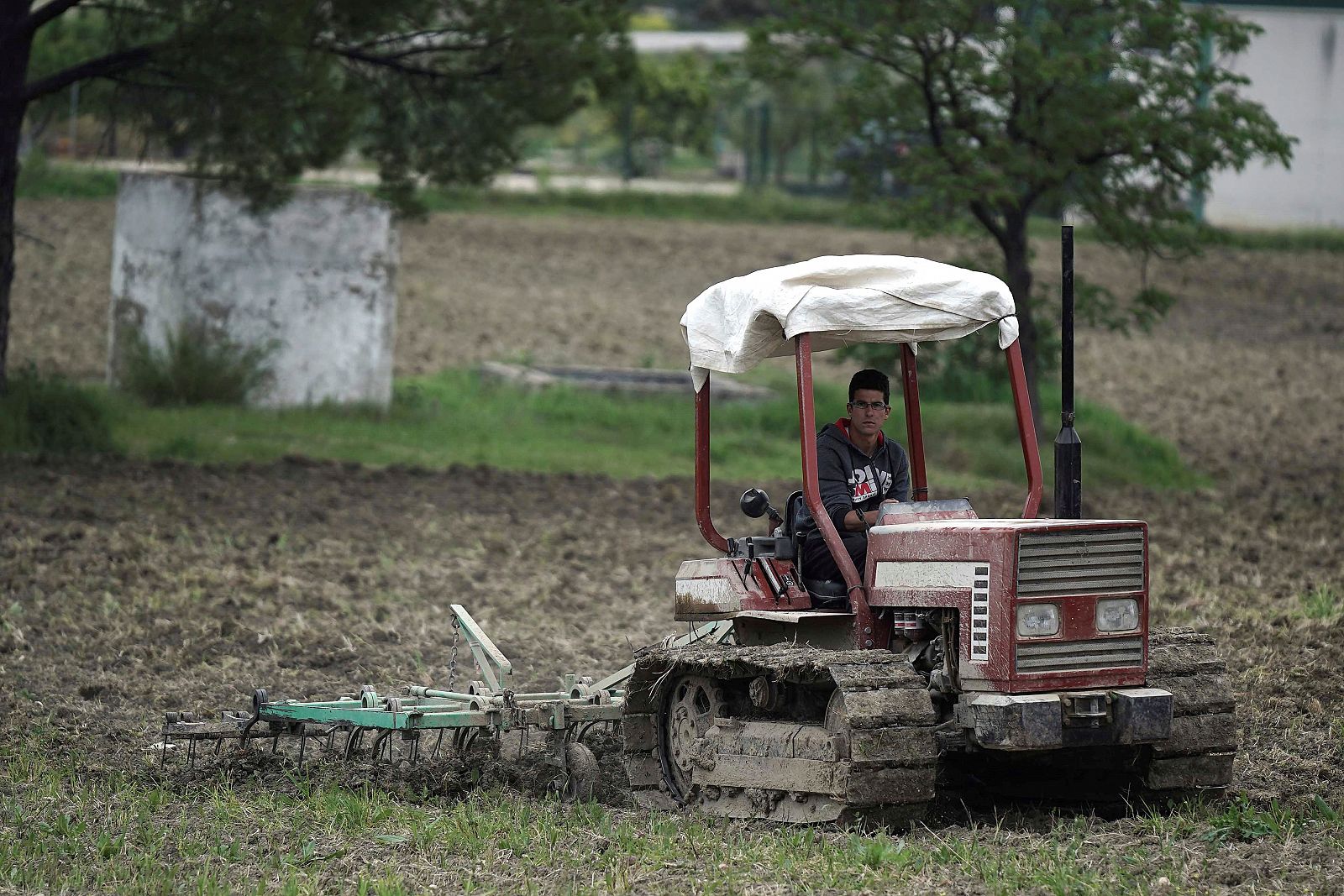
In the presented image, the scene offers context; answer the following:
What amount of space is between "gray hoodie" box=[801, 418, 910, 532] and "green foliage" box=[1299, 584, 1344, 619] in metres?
4.87

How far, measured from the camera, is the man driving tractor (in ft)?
26.9

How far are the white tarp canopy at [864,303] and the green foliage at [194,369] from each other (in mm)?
13312

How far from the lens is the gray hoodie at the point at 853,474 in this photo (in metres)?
8.23

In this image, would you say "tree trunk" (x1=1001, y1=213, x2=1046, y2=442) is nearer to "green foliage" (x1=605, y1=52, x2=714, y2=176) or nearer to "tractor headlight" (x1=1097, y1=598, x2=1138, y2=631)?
"tractor headlight" (x1=1097, y1=598, x2=1138, y2=631)

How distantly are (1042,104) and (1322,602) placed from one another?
761 cm

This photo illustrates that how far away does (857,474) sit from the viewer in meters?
8.34

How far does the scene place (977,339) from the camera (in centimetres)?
1997

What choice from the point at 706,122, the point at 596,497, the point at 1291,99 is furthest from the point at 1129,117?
the point at 706,122

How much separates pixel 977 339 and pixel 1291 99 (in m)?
19.0

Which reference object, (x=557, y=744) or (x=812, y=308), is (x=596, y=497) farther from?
(x=812, y=308)

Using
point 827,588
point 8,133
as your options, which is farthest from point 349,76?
point 827,588

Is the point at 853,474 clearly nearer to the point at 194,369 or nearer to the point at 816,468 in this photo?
the point at 816,468

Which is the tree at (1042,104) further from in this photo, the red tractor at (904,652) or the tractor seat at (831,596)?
the tractor seat at (831,596)

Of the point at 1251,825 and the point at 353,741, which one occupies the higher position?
the point at 1251,825
